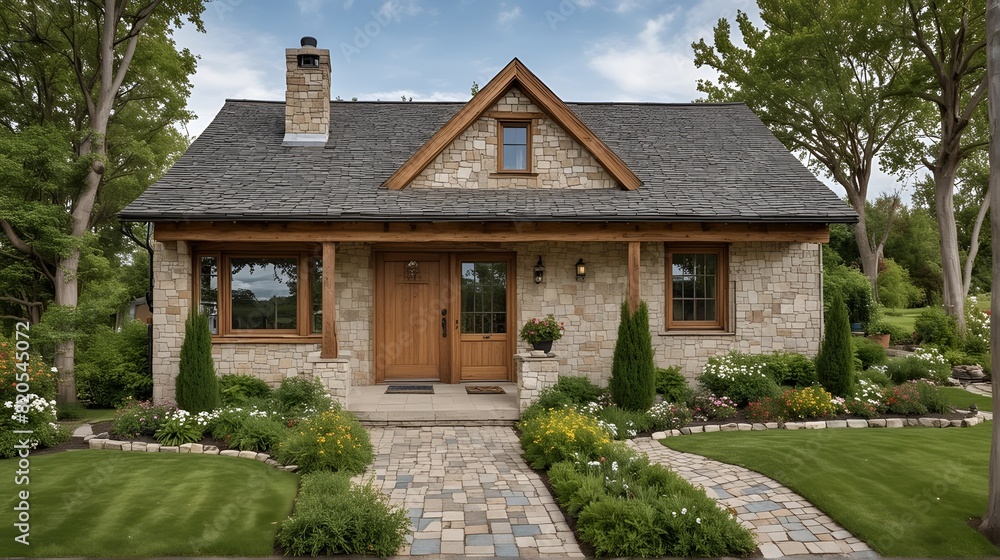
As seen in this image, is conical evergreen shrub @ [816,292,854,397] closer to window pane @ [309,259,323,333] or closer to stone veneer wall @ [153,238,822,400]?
stone veneer wall @ [153,238,822,400]

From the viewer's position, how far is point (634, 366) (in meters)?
8.76

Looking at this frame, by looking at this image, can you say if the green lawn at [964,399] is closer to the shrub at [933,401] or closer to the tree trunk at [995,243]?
the shrub at [933,401]

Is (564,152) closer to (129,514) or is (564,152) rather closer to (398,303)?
(398,303)

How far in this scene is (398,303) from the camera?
36.4 ft

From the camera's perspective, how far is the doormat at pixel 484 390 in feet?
33.6

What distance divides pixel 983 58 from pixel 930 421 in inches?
532

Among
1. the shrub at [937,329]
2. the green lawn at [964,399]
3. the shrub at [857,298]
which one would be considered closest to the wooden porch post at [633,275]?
the green lawn at [964,399]

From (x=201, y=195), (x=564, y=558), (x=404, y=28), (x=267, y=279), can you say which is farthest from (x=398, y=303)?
(x=564, y=558)

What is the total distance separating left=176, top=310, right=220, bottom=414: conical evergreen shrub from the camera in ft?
26.6

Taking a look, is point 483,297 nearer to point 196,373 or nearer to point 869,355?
point 196,373

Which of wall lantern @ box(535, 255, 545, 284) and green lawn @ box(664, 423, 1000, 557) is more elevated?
wall lantern @ box(535, 255, 545, 284)

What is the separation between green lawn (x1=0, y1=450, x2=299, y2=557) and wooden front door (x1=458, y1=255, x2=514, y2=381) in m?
5.04

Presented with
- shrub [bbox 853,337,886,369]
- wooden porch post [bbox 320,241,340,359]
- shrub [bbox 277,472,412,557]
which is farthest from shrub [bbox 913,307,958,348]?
shrub [bbox 277,472,412,557]

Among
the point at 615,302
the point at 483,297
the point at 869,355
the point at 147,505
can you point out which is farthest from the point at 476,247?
the point at 869,355
